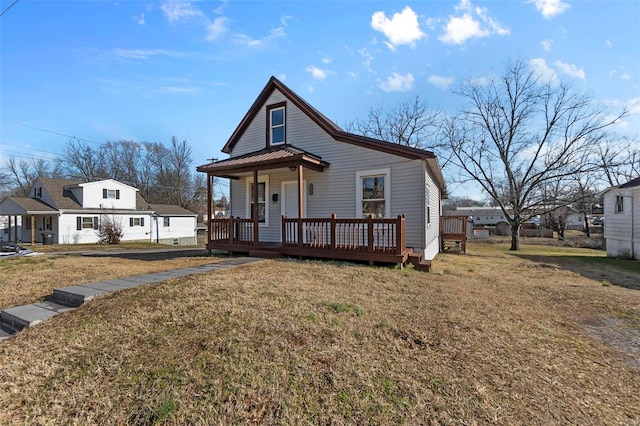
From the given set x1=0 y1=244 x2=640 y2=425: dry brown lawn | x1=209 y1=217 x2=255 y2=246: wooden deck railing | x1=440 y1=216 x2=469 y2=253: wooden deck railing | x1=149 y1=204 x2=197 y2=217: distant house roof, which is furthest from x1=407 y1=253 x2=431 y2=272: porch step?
x1=149 y1=204 x2=197 y2=217: distant house roof

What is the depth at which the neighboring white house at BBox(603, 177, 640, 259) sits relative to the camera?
12.9 m

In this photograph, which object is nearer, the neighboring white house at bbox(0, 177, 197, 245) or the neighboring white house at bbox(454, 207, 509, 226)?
the neighboring white house at bbox(0, 177, 197, 245)

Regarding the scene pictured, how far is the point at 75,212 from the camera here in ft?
85.1

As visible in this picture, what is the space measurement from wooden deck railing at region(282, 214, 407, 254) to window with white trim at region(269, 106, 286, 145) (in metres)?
3.91

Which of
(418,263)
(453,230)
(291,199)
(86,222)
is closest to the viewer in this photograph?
(418,263)

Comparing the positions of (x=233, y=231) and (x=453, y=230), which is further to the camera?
(x=453, y=230)

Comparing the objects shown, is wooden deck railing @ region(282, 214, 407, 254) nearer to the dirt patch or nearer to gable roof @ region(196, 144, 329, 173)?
gable roof @ region(196, 144, 329, 173)

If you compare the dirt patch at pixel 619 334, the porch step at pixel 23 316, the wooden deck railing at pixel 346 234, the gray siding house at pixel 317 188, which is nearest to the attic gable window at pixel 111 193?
the gray siding house at pixel 317 188

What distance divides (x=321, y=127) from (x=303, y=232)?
381 centimetres

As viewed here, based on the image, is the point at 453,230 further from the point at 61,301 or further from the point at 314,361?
the point at 61,301

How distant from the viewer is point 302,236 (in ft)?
28.4

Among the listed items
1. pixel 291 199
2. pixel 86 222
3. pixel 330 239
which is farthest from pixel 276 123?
pixel 86 222

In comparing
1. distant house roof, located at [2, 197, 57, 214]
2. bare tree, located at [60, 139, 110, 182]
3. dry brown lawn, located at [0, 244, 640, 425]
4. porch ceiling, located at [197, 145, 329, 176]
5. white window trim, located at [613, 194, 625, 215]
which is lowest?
dry brown lawn, located at [0, 244, 640, 425]

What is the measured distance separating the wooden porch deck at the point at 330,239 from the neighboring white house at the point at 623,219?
12.1 m
